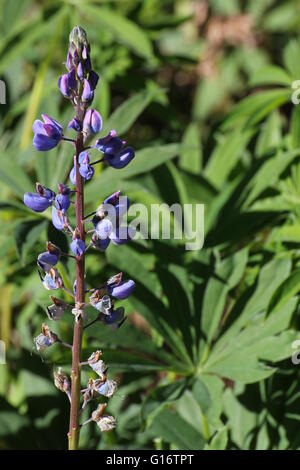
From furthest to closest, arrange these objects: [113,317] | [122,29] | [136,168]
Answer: [122,29] → [136,168] → [113,317]

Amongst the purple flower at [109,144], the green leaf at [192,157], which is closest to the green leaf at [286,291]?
the purple flower at [109,144]

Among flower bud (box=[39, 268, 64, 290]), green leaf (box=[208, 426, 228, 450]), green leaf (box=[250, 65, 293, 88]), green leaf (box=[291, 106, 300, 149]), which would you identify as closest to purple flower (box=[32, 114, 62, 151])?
flower bud (box=[39, 268, 64, 290])

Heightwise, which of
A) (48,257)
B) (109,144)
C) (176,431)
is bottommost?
(176,431)

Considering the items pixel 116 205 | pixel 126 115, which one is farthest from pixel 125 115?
pixel 116 205

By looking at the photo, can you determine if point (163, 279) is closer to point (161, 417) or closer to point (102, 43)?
point (161, 417)

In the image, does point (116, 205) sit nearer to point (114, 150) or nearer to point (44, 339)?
point (114, 150)

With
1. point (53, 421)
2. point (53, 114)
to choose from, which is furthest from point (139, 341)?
point (53, 114)

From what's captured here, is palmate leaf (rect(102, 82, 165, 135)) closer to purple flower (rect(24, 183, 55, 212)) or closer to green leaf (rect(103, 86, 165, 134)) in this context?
green leaf (rect(103, 86, 165, 134))

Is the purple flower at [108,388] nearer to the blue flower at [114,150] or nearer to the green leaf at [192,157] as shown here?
the blue flower at [114,150]
